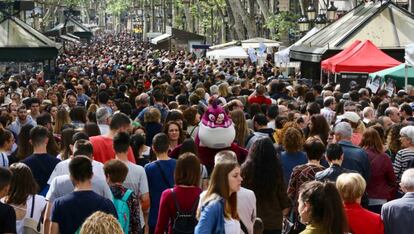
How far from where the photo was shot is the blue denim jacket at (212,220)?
6.35m

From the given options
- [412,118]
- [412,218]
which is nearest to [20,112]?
[412,118]

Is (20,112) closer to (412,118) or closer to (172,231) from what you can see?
(412,118)

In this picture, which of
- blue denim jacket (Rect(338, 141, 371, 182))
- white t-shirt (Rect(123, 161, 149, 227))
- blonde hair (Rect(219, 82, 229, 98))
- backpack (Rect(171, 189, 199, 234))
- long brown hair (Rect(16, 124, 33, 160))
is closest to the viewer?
backpack (Rect(171, 189, 199, 234))

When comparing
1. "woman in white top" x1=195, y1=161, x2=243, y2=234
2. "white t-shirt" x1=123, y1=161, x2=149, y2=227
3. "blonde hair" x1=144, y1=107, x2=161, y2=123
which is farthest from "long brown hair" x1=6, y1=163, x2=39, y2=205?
"blonde hair" x1=144, y1=107, x2=161, y2=123

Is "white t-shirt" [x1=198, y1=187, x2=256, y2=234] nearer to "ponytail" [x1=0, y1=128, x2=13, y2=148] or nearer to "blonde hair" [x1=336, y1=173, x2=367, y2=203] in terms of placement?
"blonde hair" [x1=336, y1=173, x2=367, y2=203]

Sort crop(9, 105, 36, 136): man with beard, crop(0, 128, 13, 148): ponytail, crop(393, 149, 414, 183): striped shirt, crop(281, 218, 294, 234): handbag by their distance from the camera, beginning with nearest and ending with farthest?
1. crop(281, 218, 294, 234): handbag
2. crop(0, 128, 13, 148): ponytail
3. crop(393, 149, 414, 183): striped shirt
4. crop(9, 105, 36, 136): man with beard

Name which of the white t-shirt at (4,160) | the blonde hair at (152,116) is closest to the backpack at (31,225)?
the white t-shirt at (4,160)

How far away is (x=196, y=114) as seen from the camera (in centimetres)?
1251

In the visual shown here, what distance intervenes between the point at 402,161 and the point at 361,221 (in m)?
3.14

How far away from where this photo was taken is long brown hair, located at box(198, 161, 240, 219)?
6.50 m

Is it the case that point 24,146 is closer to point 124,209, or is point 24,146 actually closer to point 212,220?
point 124,209

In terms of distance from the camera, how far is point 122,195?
7988mm

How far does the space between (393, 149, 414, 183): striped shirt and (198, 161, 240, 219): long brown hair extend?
3.82 meters

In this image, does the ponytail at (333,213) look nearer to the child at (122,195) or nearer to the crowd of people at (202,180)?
the crowd of people at (202,180)
